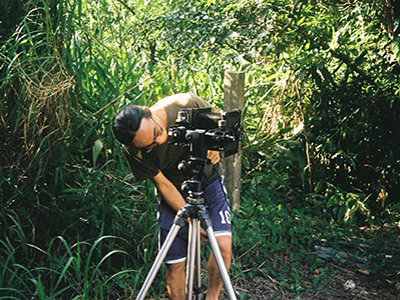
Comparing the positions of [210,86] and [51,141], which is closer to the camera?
[51,141]

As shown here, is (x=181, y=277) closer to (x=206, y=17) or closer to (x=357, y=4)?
(x=206, y=17)

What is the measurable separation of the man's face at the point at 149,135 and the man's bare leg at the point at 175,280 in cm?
→ 75

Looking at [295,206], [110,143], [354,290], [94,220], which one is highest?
[110,143]

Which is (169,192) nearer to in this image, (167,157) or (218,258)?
(167,157)

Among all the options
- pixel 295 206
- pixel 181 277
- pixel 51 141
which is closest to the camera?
pixel 181 277

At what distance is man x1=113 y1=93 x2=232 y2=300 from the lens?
263 centimetres

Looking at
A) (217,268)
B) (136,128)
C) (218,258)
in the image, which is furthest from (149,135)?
(217,268)

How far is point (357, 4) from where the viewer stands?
4312 mm

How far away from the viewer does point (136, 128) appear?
2.59m

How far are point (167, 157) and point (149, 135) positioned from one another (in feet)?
1.15

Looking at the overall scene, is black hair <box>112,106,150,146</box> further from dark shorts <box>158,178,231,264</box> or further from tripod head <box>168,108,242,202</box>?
dark shorts <box>158,178,231,264</box>

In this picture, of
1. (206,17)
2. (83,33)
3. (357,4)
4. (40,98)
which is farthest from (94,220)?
(357,4)

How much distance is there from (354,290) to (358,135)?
1489mm

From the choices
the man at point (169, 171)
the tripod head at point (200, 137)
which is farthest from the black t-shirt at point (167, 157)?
the tripod head at point (200, 137)
